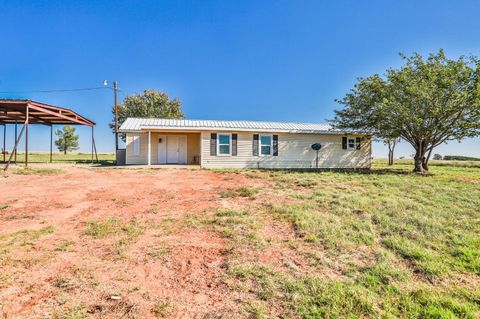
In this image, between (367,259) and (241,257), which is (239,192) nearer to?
(241,257)

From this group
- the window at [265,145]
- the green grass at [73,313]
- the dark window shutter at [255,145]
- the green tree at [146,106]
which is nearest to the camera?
the green grass at [73,313]

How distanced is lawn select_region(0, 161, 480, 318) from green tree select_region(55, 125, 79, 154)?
48116 millimetres

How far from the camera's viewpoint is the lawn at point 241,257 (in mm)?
2412

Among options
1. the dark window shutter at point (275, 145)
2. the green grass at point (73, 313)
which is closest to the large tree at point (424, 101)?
the dark window shutter at point (275, 145)

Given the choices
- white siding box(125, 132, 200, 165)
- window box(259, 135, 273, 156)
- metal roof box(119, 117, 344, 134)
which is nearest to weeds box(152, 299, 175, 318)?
metal roof box(119, 117, 344, 134)

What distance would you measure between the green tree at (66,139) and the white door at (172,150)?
39.0m

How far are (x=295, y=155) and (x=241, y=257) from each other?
12.9m

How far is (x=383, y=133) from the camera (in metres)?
14.0

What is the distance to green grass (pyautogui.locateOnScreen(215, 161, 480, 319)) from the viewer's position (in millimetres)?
2490

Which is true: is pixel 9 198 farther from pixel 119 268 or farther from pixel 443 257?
pixel 443 257

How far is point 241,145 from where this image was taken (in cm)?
1468

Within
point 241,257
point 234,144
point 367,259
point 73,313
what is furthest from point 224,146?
point 73,313

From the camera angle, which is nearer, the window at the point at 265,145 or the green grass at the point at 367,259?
the green grass at the point at 367,259

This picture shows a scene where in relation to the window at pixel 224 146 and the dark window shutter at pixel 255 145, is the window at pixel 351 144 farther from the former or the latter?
the window at pixel 224 146
